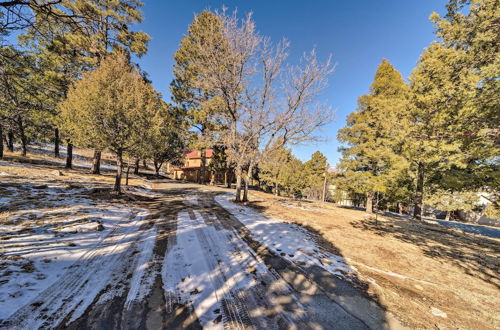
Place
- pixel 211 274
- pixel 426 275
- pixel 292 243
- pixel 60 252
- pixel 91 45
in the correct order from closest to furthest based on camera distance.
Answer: pixel 211 274, pixel 60 252, pixel 426 275, pixel 292 243, pixel 91 45

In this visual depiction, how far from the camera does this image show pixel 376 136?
15.1 metres

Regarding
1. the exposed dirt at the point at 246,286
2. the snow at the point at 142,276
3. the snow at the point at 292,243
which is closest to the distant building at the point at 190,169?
the snow at the point at 292,243

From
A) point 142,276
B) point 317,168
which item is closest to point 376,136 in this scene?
point 142,276

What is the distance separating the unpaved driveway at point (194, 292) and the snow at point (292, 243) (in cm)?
13

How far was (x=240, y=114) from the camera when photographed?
1143 cm

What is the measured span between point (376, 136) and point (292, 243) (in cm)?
1416

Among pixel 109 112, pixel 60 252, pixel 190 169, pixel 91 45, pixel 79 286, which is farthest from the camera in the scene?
pixel 190 169

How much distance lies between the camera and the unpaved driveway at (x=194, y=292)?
2559 millimetres

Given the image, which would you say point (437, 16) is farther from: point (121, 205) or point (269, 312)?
point (121, 205)

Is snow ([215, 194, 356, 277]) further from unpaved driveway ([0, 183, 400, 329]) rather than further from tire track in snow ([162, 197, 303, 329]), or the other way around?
tire track in snow ([162, 197, 303, 329])

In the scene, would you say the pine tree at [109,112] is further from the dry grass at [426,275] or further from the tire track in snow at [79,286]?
the dry grass at [426,275]

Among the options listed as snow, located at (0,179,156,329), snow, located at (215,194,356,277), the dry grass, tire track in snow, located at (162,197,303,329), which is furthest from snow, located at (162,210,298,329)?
the dry grass

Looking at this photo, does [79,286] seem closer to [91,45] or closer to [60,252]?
[60,252]

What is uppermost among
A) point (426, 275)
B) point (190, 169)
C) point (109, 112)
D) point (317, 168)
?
point (109, 112)
